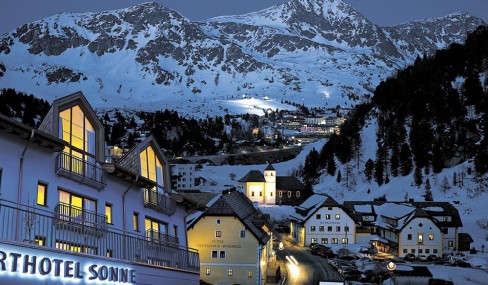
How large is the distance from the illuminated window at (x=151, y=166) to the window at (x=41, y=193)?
6.59m

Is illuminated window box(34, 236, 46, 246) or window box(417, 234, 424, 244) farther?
window box(417, 234, 424, 244)

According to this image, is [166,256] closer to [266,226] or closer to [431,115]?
[266,226]

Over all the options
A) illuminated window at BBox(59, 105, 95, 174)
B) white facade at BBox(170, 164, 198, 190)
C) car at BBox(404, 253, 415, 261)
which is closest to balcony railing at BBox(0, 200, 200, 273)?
illuminated window at BBox(59, 105, 95, 174)

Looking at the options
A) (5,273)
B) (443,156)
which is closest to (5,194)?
(5,273)

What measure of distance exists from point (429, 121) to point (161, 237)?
119 m

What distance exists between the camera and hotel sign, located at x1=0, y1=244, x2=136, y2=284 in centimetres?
1251

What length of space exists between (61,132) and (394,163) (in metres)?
116

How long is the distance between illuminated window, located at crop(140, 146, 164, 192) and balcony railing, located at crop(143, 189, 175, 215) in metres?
0.50

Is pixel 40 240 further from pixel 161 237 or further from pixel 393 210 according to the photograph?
pixel 393 210

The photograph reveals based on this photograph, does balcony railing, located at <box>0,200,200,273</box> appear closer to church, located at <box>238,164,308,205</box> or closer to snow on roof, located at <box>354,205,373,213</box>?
snow on roof, located at <box>354,205,373,213</box>

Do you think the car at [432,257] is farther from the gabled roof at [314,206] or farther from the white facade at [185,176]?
the white facade at [185,176]

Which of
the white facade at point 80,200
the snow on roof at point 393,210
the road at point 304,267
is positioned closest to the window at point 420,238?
the snow on roof at point 393,210

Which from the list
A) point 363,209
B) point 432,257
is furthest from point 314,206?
point 432,257

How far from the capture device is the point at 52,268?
1375 cm
